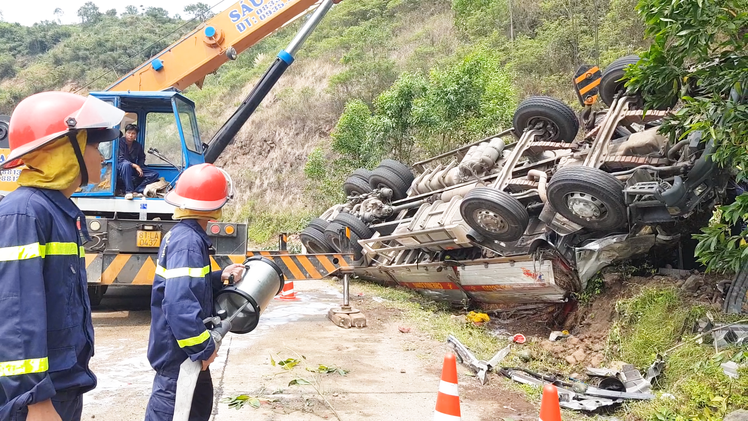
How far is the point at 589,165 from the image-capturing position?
543cm

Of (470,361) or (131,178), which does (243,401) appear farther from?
(131,178)

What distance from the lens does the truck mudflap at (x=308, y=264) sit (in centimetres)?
643

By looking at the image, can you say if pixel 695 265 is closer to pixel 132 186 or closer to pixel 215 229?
pixel 215 229

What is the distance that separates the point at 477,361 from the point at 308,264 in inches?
93.3

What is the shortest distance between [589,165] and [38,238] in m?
4.79

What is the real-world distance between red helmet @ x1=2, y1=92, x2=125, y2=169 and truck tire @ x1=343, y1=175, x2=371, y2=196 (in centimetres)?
733

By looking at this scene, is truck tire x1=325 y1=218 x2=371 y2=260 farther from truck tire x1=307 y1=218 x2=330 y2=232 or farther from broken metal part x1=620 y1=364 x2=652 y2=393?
broken metal part x1=620 y1=364 x2=652 y2=393

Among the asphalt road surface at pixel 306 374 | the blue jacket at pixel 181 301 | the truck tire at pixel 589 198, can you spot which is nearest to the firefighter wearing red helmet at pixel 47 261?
the blue jacket at pixel 181 301

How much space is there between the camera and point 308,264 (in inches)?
256

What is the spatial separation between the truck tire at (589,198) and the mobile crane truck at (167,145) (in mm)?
2590

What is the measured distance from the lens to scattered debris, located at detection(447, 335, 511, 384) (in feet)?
15.2

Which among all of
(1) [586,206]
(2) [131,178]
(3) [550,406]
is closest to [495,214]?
(1) [586,206]

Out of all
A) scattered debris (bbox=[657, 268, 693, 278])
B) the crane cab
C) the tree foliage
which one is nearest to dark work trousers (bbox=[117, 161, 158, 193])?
the crane cab

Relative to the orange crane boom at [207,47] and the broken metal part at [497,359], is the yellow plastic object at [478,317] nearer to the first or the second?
the broken metal part at [497,359]
